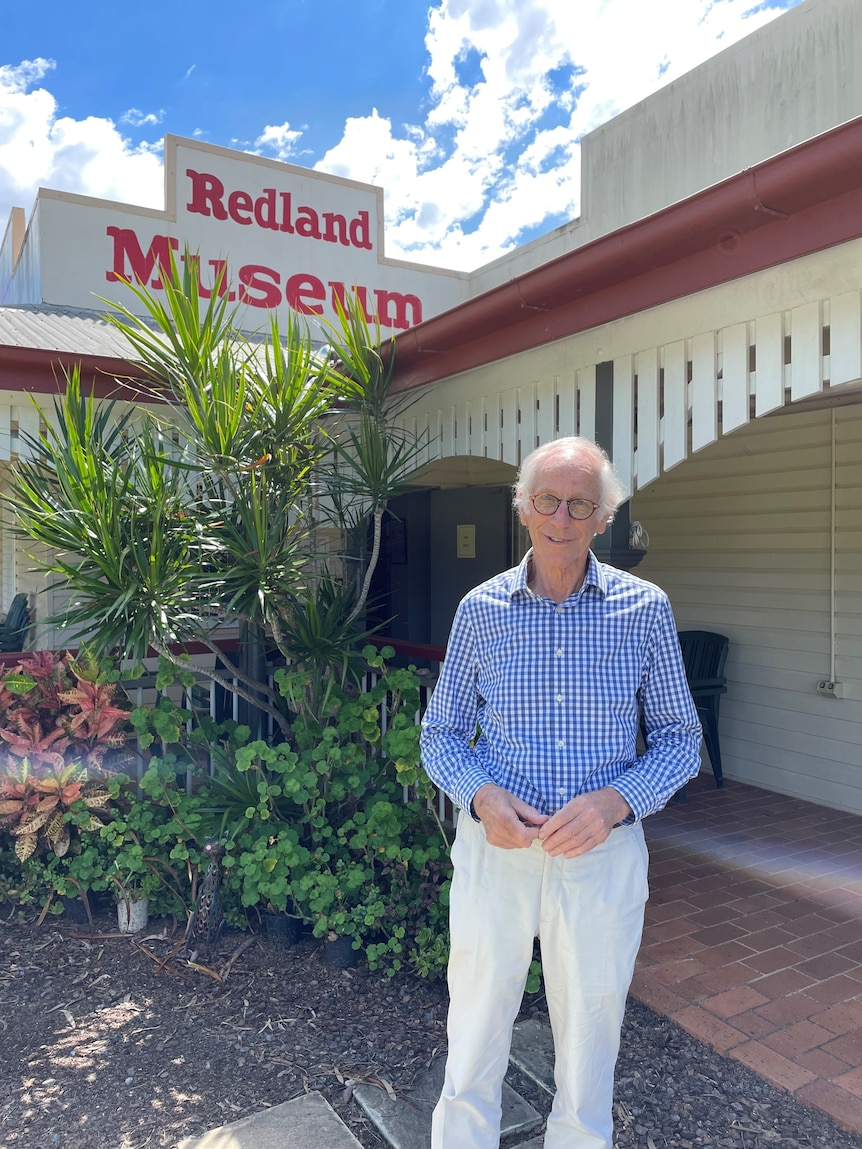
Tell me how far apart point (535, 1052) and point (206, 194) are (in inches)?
280

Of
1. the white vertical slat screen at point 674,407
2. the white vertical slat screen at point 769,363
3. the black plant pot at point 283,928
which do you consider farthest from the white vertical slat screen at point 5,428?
the white vertical slat screen at point 769,363

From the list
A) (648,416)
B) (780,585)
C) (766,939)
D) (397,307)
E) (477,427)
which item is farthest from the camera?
(397,307)

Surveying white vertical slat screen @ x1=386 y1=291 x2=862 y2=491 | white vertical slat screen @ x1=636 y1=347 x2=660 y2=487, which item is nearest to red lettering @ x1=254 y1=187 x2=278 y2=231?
white vertical slat screen @ x1=386 y1=291 x2=862 y2=491

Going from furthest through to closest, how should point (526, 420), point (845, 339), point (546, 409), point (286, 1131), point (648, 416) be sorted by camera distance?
point (526, 420) → point (546, 409) → point (648, 416) → point (845, 339) → point (286, 1131)

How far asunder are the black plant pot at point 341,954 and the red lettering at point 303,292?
586 cm

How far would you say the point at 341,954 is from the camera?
3.11m

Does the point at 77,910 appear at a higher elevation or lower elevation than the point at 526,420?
lower

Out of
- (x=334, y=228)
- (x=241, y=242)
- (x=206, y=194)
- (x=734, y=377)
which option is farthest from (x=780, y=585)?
(x=206, y=194)

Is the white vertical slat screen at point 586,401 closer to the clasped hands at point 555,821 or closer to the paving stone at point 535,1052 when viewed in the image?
the clasped hands at point 555,821

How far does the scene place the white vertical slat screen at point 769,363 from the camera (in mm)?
2713

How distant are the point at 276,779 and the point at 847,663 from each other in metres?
3.48

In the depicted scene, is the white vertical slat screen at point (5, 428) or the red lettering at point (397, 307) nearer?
the white vertical slat screen at point (5, 428)

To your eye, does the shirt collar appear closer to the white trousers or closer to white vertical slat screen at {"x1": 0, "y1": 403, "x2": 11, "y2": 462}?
the white trousers

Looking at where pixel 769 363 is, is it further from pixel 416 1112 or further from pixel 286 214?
pixel 286 214
